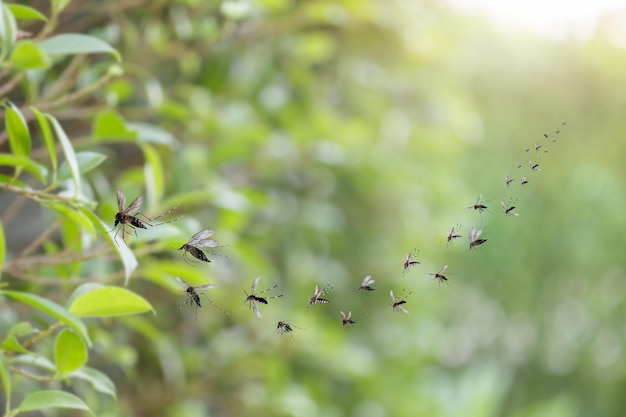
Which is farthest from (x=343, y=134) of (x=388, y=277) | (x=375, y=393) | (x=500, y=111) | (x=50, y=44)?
(x=500, y=111)

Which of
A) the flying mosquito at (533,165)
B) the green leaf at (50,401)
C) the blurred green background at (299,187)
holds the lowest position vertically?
the green leaf at (50,401)

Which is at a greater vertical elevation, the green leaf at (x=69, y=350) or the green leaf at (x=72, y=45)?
the green leaf at (x=72, y=45)

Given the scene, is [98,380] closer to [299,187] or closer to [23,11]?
[23,11]

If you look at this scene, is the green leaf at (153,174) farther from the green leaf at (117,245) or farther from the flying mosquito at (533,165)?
the flying mosquito at (533,165)

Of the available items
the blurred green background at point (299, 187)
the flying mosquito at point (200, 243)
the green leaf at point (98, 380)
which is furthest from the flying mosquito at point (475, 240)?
the green leaf at point (98, 380)

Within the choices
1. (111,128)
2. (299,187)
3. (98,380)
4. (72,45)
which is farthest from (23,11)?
(299,187)

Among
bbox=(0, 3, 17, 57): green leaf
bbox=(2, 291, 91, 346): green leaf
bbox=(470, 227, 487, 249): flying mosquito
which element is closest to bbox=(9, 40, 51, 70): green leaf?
bbox=(0, 3, 17, 57): green leaf
